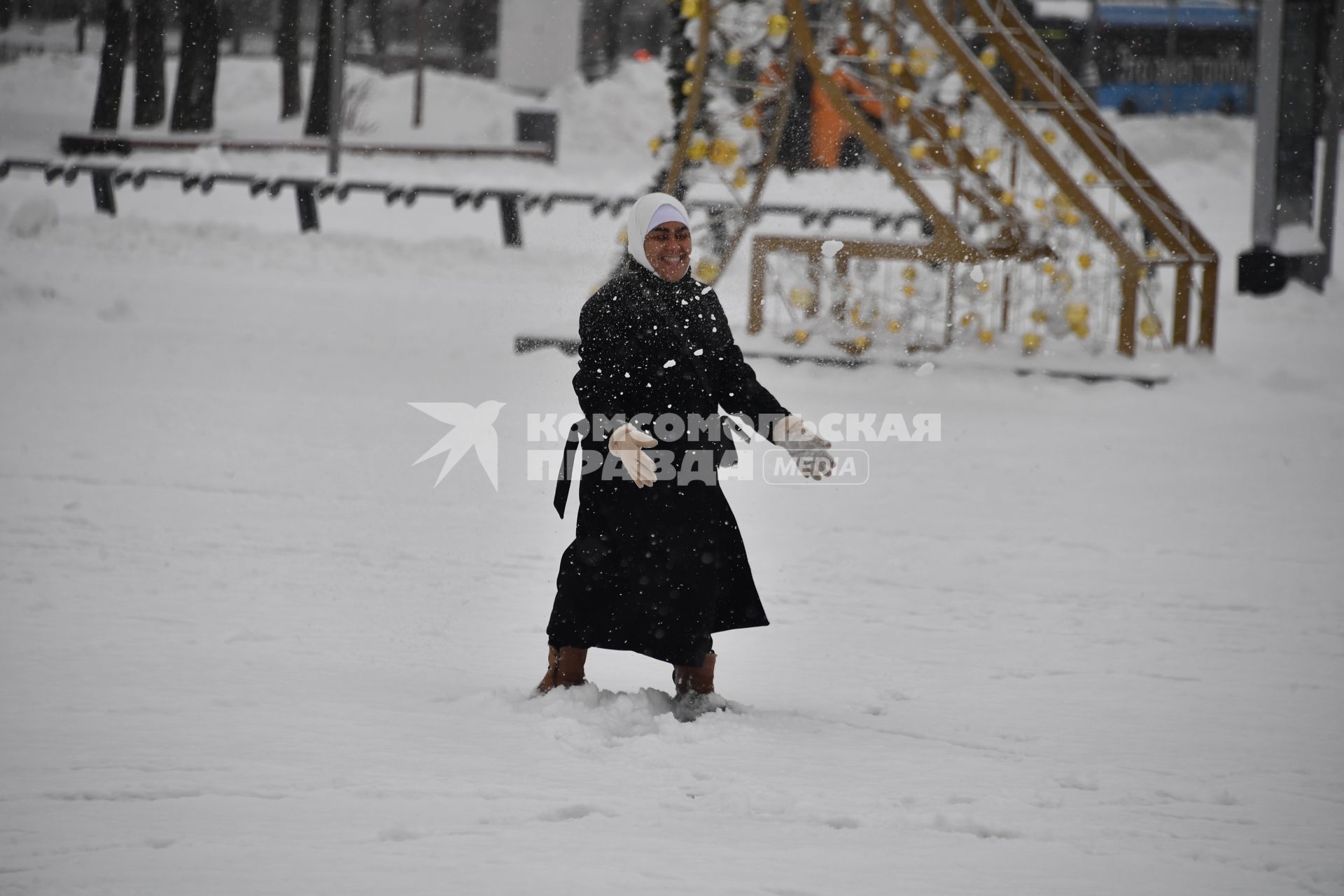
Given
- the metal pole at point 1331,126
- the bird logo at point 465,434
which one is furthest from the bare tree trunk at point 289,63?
the bird logo at point 465,434

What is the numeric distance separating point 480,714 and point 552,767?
51 centimetres

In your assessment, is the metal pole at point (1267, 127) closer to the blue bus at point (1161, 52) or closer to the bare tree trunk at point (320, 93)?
the bare tree trunk at point (320, 93)

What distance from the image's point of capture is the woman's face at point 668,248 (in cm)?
428

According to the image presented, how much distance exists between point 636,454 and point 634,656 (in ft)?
5.13

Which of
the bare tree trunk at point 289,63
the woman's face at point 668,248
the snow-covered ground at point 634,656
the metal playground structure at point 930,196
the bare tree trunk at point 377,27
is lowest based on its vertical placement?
the snow-covered ground at point 634,656

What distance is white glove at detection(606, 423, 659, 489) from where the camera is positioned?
399cm

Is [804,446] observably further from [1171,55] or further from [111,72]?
[1171,55]

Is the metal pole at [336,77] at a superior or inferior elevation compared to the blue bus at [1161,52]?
inferior

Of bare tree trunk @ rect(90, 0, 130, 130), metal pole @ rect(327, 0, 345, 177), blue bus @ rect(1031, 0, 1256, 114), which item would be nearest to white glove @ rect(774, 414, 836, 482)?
metal pole @ rect(327, 0, 345, 177)

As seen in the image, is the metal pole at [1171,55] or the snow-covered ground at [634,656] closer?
the snow-covered ground at [634,656]

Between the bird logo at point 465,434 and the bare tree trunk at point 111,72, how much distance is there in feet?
49.5

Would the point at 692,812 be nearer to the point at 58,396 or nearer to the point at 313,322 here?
the point at 58,396

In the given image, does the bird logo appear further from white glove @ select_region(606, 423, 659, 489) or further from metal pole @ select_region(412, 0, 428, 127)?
metal pole @ select_region(412, 0, 428, 127)

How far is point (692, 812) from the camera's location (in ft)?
12.5
